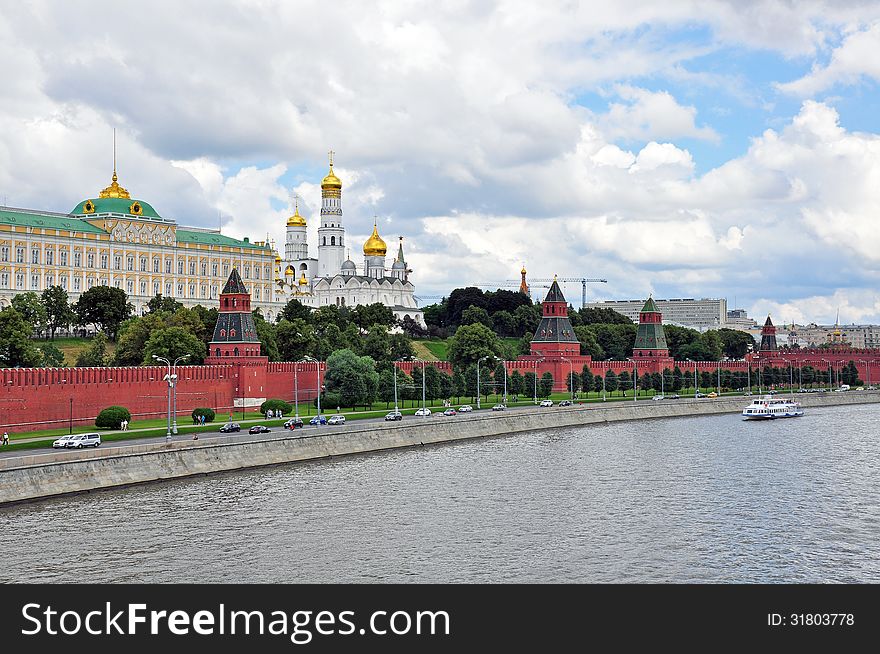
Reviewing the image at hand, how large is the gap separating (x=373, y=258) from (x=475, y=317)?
1262 inches

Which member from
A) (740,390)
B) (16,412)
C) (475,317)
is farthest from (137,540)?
(475,317)

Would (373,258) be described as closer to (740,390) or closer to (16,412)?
(740,390)

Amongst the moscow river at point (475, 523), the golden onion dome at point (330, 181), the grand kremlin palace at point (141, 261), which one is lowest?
the moscow river at point (475, 523)

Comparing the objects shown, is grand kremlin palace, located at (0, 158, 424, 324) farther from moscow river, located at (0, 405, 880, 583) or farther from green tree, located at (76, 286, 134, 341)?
moscow river, located at (0, 405, 880, 583)

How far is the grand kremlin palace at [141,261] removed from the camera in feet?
342

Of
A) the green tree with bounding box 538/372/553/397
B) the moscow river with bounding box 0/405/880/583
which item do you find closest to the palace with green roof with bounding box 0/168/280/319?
the green tree with bounding box 538/372/553/397

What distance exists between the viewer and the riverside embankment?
124 feet

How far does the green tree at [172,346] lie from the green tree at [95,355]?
7.35 meters

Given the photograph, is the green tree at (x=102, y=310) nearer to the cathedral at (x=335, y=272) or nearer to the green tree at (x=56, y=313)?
the green tree at (x=56, y=313)

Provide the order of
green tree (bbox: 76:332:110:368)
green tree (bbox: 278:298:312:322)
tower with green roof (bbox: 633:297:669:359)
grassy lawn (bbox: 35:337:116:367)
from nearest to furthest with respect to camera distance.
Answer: green tree (bbox: 76:332:110:368) < grassy lawn (bbox: 35:337:116:367) < tower with green roof (bbox: 633:297:669:359) < green tree (bbox: 278:298:312:322)

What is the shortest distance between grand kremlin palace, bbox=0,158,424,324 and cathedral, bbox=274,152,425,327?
18 cm

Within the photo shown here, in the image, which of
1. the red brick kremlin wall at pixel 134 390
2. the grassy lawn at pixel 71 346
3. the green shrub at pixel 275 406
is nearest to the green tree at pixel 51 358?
the grassy lawn at pixel 71 346

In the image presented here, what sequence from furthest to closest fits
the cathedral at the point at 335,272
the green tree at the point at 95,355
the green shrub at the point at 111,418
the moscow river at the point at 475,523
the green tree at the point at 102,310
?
the cathedral at the point at 335,272, the green tree at the point at 102,310, the green tree at the point at 95,355, the green shrub at the point at 111,418, the moscow river at the point at 475,523

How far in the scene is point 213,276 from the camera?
122 meters
